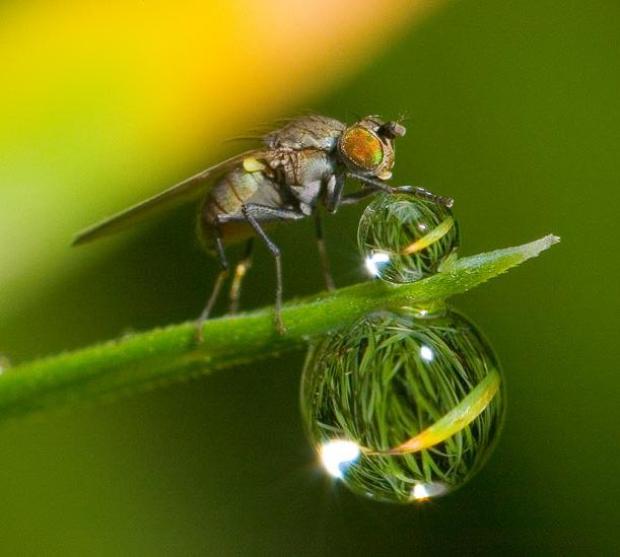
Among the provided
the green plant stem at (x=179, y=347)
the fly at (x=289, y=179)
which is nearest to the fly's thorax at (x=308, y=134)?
the fly at (x=289, y=179)

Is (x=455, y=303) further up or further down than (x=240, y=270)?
further down

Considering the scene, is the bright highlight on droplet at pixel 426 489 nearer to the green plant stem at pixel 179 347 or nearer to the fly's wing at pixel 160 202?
the green plant stem at pixel 179 347

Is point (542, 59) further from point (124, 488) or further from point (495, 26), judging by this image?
point (124, 488)

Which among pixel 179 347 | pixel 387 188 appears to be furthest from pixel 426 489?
pixel 387 188

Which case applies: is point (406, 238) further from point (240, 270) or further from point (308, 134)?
point (240, 270)

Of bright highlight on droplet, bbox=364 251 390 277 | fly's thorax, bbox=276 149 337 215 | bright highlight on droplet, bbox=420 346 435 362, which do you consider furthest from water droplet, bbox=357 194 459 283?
fly's thorax, bbox=276 149 337 215

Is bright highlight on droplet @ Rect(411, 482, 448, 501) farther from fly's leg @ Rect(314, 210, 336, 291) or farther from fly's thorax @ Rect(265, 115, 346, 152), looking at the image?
fly's thorax @ Rect(265, 115, 346, 152)

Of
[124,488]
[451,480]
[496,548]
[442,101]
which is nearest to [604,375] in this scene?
[496,548]
